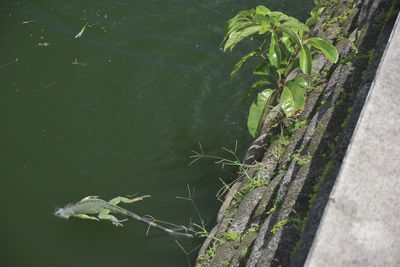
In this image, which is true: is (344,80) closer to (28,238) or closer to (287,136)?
(287,136)

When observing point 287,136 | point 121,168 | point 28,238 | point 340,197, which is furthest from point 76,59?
point 340,197

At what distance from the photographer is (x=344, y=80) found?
3004mm

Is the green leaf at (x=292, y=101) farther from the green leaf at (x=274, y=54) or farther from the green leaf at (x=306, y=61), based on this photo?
the green leaf at (x=274, y=54)

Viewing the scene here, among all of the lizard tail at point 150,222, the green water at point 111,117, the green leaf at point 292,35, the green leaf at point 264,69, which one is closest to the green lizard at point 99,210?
the lizard tail at point 150,222

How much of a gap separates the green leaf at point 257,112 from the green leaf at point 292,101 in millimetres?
281

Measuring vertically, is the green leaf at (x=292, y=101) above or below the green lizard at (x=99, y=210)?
above

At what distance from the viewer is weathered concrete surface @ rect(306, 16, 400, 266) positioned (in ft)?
4.83

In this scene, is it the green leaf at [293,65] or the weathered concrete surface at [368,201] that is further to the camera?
the green leaf at [293,65]

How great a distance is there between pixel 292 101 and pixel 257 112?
35 cm

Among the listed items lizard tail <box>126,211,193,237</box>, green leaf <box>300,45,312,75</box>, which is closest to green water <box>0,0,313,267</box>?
lizard tail <box>126,211,193,237</box>

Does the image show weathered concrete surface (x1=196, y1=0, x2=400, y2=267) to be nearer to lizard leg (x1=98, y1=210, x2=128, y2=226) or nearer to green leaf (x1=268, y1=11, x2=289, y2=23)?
green leaf (x1=268, y1=11, x2=289, y2=23)

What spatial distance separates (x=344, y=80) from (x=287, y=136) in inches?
29.3

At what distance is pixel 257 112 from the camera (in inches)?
148

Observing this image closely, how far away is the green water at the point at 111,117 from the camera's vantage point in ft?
14.5
